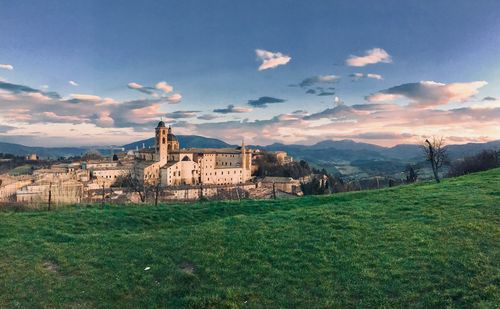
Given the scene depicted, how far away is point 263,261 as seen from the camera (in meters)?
11.1

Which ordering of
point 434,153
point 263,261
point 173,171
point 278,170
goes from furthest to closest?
1. point 278,170
2. point 173,171
3. point 434,153
4. point 263,261

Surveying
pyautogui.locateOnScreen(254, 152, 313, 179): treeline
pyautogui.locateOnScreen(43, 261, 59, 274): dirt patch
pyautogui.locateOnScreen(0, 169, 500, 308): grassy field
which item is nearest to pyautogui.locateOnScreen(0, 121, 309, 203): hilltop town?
pyautogui.locateOnScreen(254, 152, 313, 179): treeline

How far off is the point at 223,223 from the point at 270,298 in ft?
23.2

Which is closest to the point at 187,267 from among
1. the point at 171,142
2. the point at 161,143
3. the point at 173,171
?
the point at 173,171

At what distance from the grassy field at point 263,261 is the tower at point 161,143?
8841 cm

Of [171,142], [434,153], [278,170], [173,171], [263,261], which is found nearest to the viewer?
[263,261]

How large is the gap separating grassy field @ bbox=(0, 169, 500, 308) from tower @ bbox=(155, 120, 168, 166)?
290 ft

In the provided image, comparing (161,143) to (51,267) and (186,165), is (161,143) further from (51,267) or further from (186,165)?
(51,267)

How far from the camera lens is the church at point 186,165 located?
325 feet

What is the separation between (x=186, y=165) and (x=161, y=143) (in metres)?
9.89

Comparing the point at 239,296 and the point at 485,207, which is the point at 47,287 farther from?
the point at 485,207

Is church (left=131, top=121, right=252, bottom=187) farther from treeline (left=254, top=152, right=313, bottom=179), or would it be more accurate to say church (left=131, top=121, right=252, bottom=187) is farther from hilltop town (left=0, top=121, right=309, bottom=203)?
treeline (left=254, top=152, right=313, bottom=179)

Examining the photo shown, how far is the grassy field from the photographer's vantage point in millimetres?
8891

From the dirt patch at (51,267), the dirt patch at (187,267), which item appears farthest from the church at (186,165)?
the dirt patch at (187,267)
